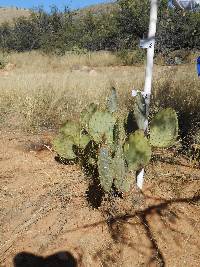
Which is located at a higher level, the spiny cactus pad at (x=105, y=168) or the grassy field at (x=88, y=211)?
the spiny cactus pad at (x=105, y=168)

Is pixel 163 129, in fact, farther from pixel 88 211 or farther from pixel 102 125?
pixel 88 211

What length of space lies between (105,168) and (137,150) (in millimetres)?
338

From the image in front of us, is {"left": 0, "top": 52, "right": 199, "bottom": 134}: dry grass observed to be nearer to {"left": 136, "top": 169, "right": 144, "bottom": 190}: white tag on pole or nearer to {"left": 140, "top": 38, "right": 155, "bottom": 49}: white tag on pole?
{"left": 136, "top": 169, "right": 144, "bottom": 190}: white tag on pole

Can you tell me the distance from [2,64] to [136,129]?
1194 centimetres

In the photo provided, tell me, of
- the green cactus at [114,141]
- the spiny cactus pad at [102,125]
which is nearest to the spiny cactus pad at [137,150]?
the green cactus at [114,141]

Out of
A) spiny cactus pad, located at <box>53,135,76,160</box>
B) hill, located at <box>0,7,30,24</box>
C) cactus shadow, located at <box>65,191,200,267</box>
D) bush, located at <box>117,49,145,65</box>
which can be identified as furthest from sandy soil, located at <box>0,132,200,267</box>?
hill, located at <box>0,7,30,24</box>

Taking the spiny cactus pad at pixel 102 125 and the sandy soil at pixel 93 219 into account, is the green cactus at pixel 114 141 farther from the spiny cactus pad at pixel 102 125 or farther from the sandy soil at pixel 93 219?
the sandy soil at pixel 93 219

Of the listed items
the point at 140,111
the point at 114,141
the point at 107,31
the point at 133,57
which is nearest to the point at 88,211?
the point at 114,141

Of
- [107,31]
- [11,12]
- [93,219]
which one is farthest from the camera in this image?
[11,12]

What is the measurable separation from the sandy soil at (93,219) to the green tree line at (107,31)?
27.0ft

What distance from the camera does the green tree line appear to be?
1401 cm

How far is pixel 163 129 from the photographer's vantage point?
12.3 ft

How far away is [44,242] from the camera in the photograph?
10.3ft

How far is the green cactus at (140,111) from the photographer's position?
3479 mm
